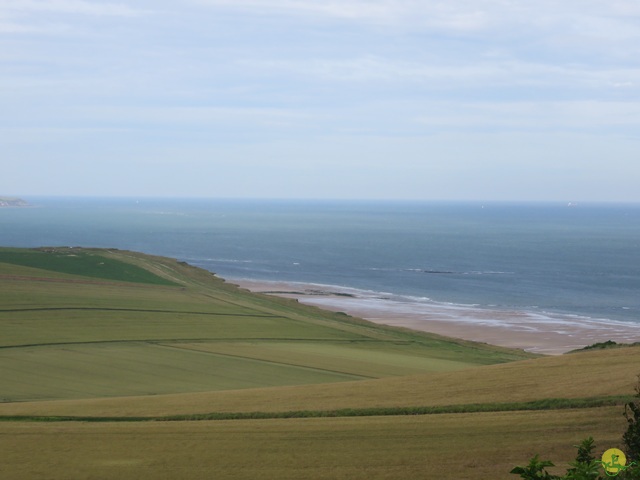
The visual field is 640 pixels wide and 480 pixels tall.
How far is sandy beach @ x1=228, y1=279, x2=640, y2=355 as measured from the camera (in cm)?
6253

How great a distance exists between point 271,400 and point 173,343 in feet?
67.1

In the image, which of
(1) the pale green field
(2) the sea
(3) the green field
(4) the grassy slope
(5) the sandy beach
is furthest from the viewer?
(2) the sea

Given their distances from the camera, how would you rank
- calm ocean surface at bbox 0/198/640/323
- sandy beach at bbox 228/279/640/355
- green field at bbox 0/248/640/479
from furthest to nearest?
1. calm ocean surface at bbox 0/198/640/323
2. sandy beach at bbox 228/279/640/355
3. green field at bbox 0/248/640/479

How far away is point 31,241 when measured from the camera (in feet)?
531

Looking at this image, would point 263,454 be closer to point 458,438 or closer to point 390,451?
point 390,451

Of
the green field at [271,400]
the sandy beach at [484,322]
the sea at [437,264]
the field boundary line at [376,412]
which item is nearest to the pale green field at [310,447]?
the green field at [271,400]

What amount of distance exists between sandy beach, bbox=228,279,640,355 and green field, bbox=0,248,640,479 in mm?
7039

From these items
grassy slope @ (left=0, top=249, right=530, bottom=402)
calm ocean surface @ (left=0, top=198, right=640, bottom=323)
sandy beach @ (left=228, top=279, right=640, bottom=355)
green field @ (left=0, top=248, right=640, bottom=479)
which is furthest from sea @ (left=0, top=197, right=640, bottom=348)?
green field @ (left=0, top=248, right=640, bottom=479)

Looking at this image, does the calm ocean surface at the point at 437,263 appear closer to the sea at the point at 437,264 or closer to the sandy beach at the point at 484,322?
the sea at the point at 437,264

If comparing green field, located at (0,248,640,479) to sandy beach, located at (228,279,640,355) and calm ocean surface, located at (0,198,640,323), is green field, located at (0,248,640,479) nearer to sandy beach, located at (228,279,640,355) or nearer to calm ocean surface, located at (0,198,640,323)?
sandy beach, located at (228,279,640,355)

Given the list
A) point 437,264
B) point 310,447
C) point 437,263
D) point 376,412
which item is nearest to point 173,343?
point 376,412

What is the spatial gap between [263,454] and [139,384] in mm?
17002

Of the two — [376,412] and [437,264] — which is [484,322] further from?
[437,264]

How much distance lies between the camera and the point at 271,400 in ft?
96.1
